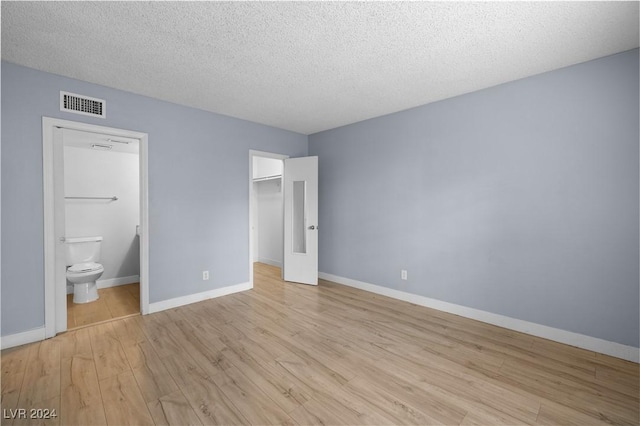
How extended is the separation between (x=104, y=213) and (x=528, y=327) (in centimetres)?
591

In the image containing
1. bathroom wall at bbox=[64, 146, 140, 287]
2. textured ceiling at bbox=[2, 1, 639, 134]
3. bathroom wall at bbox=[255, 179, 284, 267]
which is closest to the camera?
textured ceiling at bbox=[2, 1, 639, 134]

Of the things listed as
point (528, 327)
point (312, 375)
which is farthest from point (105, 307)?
point (528, 327)

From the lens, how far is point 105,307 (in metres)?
3.53

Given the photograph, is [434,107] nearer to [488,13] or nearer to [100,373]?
[488,13]

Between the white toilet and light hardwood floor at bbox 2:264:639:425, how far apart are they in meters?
1.03

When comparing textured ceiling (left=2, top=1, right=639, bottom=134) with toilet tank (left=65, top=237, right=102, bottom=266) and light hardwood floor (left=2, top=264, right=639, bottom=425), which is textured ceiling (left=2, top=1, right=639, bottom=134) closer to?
toilet tank (left=65, top=237, right=102, bottom=266)

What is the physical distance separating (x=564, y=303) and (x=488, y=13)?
8.54 feet

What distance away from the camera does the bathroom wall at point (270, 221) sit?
5.97 meters

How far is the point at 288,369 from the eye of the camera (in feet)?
7.18

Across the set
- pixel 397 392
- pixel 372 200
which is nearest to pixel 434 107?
pixel 372 200

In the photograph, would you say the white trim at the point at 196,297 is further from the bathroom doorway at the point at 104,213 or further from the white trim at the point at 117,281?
the white trim at the point at 117,281

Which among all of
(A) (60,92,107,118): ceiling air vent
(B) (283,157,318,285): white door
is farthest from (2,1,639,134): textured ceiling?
(B) (283,157,318,285): white door

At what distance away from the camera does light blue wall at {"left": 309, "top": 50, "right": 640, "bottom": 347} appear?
93.3 inches

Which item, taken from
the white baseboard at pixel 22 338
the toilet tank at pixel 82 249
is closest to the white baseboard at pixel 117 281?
the toilet tank at pixel 82 249
